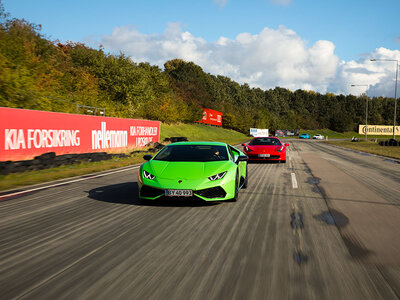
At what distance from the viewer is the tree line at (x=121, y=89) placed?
20.8 meters

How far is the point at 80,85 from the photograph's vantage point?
A: 117 feet

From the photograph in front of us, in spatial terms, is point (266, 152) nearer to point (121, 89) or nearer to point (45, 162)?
point (45, 162)

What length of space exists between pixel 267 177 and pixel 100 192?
218 inches

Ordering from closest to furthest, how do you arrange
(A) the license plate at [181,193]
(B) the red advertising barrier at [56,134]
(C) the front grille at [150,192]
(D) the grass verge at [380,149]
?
1. (A) the license plate at [181,193]
2. (C) the front grille at [150,192]
3. (B) the red advertising barrier at [56,134]
4. (D) the grass verge at [380,149]

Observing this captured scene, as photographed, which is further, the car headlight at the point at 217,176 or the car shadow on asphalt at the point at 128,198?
the car shadow on asphalt at the point at 128,198

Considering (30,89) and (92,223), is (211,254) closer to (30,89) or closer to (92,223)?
A: (92,223)

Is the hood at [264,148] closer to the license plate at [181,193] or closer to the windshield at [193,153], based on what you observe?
the windshield at [193,153]

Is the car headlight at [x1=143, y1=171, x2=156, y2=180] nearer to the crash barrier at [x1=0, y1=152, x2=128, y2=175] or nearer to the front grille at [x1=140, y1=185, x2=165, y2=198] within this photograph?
the front grille at [x1=140, y1=185, x2=165, y2=198]

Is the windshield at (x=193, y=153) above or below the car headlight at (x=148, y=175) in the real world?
above

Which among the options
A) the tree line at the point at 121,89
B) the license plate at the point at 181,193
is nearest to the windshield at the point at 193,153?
the license plate at the point at 181,193

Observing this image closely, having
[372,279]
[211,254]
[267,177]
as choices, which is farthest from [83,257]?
[267,177]

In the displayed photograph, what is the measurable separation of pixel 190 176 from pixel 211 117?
7317 centimetres

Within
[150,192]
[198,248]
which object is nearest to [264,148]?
[150,192]

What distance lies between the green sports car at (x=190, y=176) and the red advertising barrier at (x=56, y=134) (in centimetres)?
781
